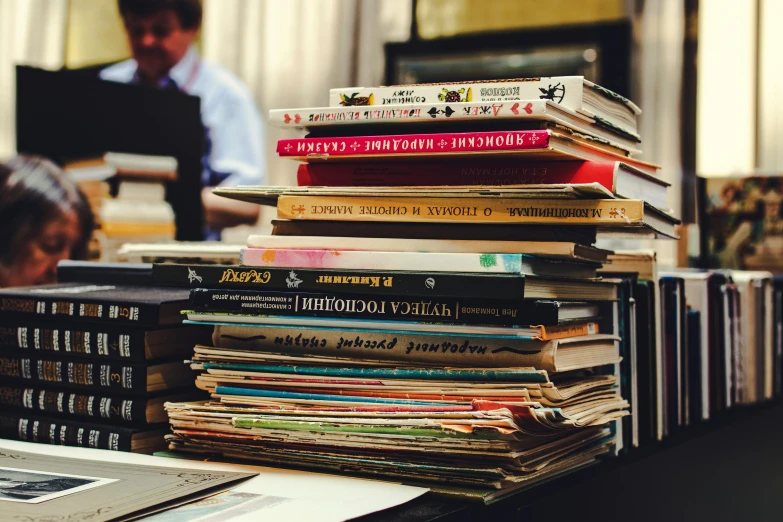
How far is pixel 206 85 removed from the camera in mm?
4410

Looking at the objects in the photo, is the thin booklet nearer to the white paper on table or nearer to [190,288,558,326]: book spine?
the white paper on table

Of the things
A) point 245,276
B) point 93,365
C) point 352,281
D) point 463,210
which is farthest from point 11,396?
point 463,210

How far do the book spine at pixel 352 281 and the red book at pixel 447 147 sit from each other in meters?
0.12

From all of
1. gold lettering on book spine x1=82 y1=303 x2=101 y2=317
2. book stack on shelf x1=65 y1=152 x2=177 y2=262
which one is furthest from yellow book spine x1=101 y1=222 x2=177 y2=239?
gold lettering on book spine x1=82 y1=303 x2=101 y2=317

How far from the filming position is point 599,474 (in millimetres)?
Result: 933

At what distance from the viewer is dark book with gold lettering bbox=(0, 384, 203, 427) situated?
914mm

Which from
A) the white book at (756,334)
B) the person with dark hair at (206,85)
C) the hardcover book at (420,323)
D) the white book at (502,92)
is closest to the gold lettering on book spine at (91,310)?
the hardcover book at (420,323)

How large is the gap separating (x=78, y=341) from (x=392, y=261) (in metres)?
0.36

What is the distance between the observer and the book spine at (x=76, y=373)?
91cm

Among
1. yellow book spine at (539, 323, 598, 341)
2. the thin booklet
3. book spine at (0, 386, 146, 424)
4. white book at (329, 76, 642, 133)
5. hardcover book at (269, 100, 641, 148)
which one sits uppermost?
white book at (329, 76, 642, 133)

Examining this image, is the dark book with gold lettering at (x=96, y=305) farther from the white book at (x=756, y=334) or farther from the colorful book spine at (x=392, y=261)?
the white book at (x=756, y=334)

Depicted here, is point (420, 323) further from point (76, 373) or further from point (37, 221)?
point (37, 221)

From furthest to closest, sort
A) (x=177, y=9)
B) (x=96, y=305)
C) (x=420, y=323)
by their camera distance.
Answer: (x=177, y=9)
(x=96, y=305)
(x=420, y=323)

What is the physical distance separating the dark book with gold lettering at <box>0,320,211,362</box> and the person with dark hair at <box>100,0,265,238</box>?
3.06m
